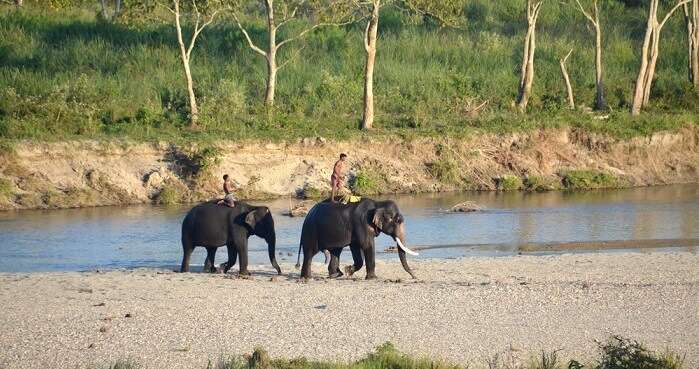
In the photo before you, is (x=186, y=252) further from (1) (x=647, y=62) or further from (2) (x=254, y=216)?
(1) (x=647, y=62)

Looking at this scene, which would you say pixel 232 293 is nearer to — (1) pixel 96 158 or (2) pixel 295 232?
(2) pixel 295 232

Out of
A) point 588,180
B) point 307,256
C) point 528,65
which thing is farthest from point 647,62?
point 307,256

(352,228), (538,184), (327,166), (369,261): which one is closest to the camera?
(369,261)

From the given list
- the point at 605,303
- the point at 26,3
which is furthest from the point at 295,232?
the point at 26,3

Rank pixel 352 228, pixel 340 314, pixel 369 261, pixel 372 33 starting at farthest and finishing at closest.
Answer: pixel 372 33 → pixel 352 228 → pixel 369 261 → pixel 340 314

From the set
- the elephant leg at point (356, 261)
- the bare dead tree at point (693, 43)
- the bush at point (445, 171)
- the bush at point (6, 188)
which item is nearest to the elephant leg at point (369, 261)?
the elephant leg at point (356, 261)

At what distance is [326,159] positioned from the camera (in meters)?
35.5

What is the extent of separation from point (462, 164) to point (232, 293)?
17.3 metres

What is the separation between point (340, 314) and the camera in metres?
18.4

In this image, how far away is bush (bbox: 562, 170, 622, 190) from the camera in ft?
121

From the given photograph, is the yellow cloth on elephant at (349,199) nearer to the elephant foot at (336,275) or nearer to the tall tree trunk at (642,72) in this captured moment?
the elephant foot at (336,275)

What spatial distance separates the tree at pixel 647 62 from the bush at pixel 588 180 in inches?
154

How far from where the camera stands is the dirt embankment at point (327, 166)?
33250mm

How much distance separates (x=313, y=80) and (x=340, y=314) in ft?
76.0
